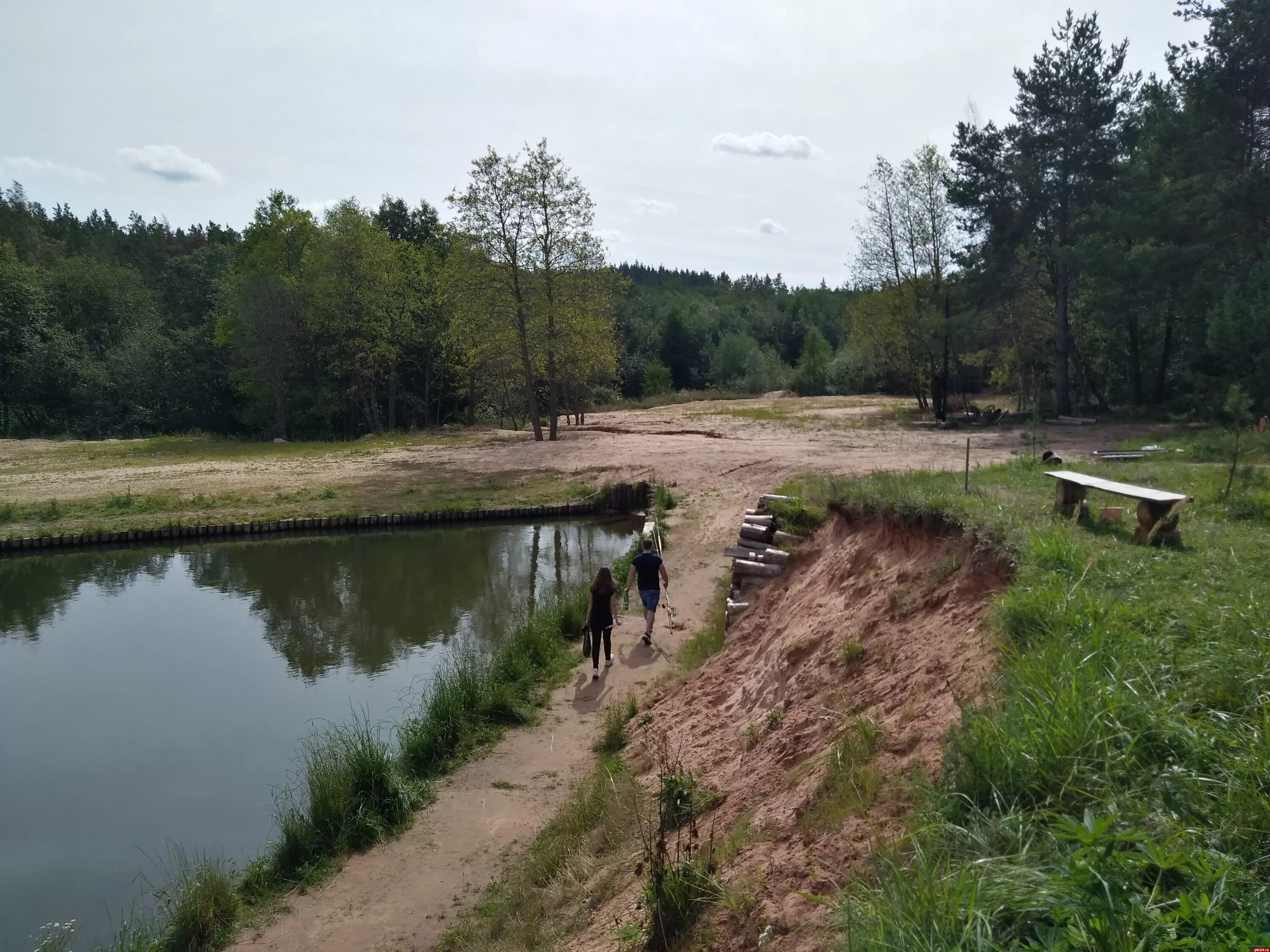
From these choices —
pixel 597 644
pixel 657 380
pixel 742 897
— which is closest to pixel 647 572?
pixel 597 644

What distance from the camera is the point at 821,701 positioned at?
728 cm

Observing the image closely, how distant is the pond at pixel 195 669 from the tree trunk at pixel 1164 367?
876 inches

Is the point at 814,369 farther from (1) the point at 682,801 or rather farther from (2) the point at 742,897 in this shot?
(2) the point at 742,897

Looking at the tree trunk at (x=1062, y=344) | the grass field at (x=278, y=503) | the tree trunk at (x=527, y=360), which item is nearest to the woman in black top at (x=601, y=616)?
the grass field at (x=278, y=503)

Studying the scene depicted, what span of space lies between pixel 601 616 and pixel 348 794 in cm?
440

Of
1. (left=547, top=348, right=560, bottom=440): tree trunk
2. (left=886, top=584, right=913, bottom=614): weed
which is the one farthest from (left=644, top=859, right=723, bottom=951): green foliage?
(left=547, top=348, right=560, bottom=440): tree trunk

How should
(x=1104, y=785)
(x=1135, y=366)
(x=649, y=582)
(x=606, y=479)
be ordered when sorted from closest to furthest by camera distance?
(x=1104, y=785) < (x=649, y=582) < (x=606, y=479) < (x=1135, y=366)

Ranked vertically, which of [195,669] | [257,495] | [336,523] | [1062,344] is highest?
[1062,344]

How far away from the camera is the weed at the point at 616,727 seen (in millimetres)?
9906

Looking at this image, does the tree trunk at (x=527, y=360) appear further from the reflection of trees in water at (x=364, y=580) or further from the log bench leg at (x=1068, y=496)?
the log bench leg at (x=1068, y=496)

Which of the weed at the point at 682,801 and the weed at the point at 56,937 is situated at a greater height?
the weed at the point at 682,801

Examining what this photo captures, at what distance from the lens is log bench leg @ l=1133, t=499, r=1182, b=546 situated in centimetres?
718

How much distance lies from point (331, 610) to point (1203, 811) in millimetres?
16836

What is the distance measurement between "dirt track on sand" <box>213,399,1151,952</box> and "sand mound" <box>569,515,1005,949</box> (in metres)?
0.22
